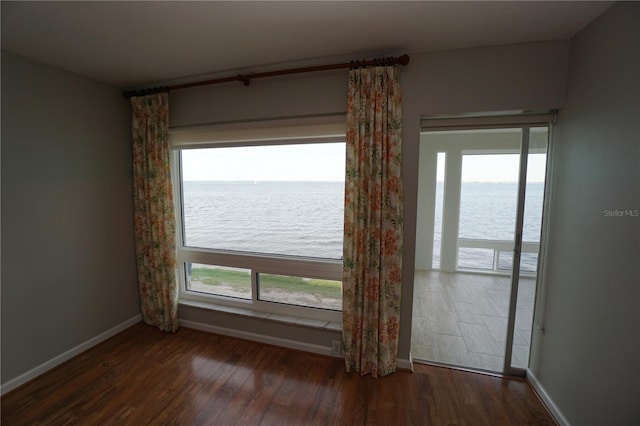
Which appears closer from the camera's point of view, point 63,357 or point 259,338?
point 63,357

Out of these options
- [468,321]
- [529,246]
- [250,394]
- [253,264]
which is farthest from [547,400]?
[253,264]

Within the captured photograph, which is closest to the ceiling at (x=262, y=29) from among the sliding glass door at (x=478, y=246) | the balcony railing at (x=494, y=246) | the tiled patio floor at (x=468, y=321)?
the sliding glass door at (x=478, y=246)

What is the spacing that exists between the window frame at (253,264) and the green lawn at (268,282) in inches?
4.0

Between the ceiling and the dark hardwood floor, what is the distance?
8.10 feet

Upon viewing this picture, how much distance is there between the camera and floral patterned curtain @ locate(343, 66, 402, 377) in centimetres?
→ 190

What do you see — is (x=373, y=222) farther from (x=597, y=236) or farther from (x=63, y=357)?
(x=63, y=357)

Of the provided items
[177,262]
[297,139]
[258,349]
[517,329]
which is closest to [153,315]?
[177,262]

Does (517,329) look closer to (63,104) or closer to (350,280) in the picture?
(350,280)

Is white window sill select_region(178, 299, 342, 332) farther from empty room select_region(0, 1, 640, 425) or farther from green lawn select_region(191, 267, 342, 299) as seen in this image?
green lawn select_region(191, 267, 342, 299)

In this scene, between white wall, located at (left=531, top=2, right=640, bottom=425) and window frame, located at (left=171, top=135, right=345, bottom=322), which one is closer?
white wall, located at (left=531, top=2, right=640, bottom=425)

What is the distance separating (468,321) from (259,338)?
234 centimetres

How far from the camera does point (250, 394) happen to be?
6.12ft

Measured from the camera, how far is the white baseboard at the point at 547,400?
161cm

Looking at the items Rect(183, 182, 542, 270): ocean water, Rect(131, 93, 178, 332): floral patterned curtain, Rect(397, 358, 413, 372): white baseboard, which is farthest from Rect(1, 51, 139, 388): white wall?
Rect(397, 358, 413, 372): white baseboard
